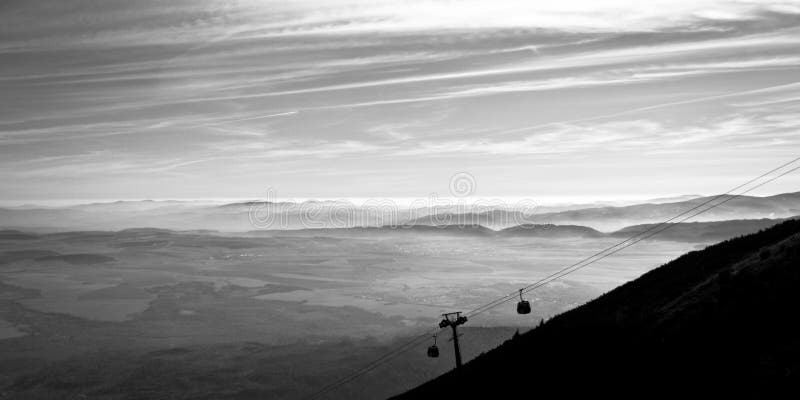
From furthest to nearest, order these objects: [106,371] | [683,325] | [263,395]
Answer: [106,371] < [263,395] < [683,325]

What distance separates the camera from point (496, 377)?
27375 mm

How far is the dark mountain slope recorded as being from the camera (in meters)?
15.6

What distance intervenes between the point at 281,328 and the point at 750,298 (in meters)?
194

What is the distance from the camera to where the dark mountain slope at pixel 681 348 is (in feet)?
51.3

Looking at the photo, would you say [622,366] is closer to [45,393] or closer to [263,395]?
[263,395]

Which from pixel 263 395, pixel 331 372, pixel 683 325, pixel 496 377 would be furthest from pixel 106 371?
pixel 683 325

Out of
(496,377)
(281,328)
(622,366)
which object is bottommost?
(281,328)

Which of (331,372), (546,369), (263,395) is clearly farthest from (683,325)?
(331,372)

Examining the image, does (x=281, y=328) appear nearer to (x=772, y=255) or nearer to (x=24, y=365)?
(x=24, y=365)

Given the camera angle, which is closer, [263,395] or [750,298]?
[750,298]

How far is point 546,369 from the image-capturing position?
2373cm

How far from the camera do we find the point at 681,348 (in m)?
19.3

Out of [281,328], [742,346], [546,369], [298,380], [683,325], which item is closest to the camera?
[742,346]

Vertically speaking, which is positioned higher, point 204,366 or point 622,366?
point 622,366
